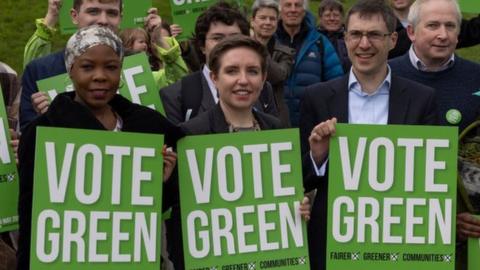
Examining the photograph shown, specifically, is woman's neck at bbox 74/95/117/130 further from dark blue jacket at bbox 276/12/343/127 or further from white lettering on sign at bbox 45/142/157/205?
dark blue jacket at bbox 276/12/343/127

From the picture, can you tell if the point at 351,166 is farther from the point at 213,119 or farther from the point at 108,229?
the point at 108,229

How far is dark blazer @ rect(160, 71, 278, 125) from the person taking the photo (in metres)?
5.72

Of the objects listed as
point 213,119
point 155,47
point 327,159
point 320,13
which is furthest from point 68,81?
point 320,13

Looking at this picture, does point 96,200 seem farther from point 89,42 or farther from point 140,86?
point 140,86

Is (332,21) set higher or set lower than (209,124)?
higher

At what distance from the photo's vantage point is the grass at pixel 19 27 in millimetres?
15117

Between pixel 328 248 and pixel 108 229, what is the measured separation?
107cm

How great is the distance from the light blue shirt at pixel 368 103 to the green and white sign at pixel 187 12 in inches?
124

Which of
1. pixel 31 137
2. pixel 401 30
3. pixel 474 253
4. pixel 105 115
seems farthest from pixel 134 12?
pixel 474 253

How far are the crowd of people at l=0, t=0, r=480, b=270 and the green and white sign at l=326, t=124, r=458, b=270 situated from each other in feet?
0.51

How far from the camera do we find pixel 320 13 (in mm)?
10258

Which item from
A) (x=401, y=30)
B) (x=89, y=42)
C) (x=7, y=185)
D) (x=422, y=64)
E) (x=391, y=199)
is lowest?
(x=391, y=199)

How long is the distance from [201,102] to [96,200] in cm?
132

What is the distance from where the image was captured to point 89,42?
4.59 metres
